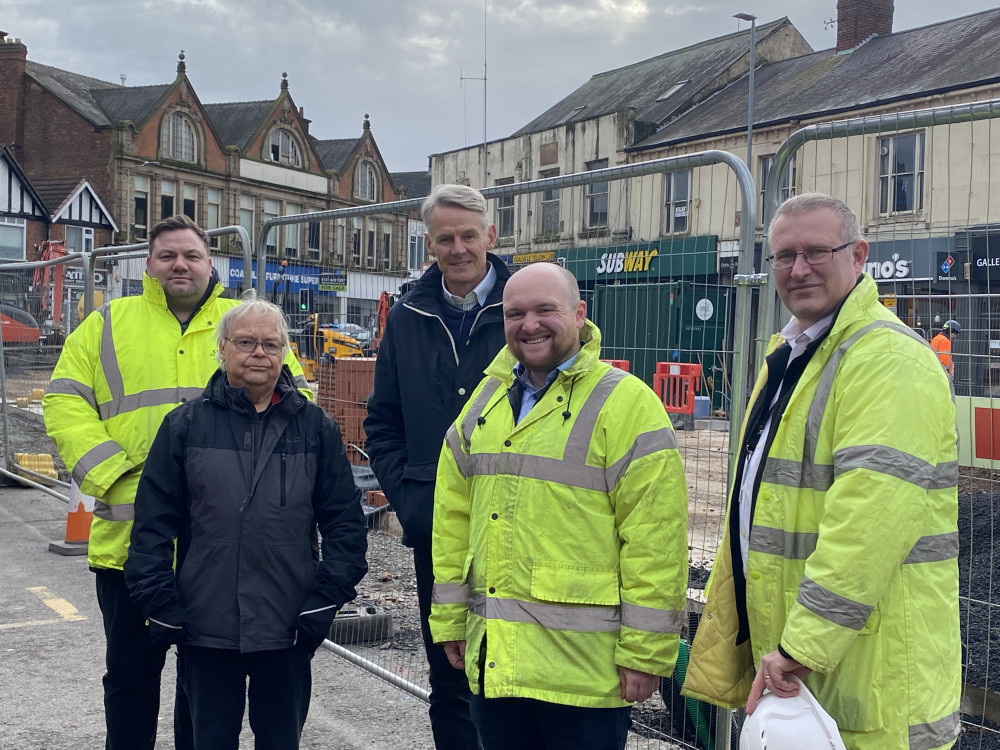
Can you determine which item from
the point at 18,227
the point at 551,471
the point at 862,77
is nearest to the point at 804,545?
the point at 551,471

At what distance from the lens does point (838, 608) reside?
2.22 m

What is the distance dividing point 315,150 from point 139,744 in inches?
2146

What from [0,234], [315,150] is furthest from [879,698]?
[315,150]

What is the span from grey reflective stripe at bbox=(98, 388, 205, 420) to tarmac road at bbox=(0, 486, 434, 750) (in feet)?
5.20

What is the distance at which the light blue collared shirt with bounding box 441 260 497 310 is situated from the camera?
3.54 m

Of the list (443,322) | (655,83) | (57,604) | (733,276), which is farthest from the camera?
(655,83)

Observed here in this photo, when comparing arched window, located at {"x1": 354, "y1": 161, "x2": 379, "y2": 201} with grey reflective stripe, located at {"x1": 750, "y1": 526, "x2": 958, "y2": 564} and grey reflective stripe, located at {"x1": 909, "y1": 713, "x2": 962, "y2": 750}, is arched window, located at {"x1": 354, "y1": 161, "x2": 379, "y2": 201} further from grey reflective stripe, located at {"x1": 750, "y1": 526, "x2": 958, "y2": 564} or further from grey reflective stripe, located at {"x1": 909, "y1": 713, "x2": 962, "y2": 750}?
grey reflective stripe, located at {"x1": 909, "y1": 713, "x2": 962, "y2": 750}

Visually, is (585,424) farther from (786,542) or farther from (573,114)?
(573,114)

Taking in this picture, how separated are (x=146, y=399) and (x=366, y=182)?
55127 millimetres

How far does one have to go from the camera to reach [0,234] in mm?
40531

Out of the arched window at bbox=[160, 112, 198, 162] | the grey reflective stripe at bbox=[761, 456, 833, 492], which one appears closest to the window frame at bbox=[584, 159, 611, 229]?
the grey reflective stripe at bbox=[761, 456, 833, 492]

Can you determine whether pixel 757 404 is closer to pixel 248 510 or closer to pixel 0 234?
pixel 248 510

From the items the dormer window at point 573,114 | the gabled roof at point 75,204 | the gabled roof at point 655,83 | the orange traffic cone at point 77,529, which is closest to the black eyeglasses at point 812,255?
the orange traffic cone at point 77,529

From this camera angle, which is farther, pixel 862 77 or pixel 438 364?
pixel 862 77
